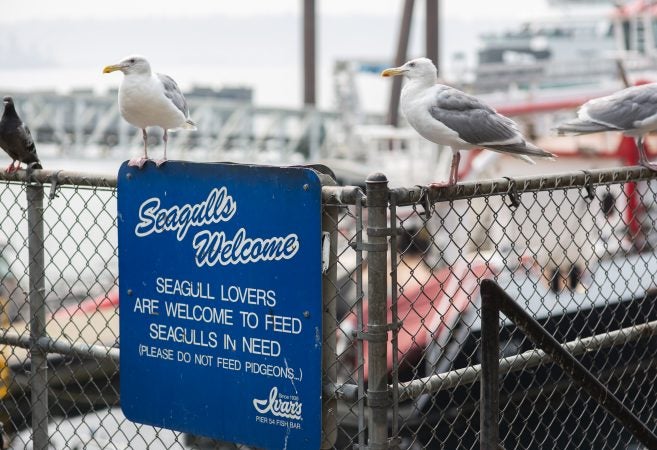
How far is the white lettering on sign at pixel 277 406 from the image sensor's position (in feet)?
10.2

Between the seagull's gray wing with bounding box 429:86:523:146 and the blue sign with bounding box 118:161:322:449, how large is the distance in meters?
1.17

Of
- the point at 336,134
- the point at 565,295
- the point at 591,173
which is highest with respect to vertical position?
the point at 591,173

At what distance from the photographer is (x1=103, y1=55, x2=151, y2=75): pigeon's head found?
4340 mm


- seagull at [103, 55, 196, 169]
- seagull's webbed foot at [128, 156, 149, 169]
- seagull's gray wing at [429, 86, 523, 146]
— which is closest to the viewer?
seagull's webbed foot at [128, 156, 149, 169]

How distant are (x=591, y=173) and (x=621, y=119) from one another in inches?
43.7

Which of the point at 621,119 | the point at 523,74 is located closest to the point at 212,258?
the point at 621,119

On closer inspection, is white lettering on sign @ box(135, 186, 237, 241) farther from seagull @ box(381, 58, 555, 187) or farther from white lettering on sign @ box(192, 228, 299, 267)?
seagull @ box(381, 58, 555, 187)

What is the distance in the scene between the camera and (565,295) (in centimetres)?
701

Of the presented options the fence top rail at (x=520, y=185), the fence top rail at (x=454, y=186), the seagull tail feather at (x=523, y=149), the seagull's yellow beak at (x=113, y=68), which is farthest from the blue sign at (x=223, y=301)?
the seagull tail feather at (x=523, y=149)

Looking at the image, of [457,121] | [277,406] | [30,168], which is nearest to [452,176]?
[457,121]

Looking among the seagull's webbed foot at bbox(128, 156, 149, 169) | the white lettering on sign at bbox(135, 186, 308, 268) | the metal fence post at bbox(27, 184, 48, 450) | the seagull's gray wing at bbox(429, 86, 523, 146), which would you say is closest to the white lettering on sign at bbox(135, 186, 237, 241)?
the white lettering on sign at bbox(135, 186, 308, 268)

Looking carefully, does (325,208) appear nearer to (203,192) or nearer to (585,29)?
(203,192)

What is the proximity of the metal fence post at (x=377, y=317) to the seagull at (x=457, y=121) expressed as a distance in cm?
108

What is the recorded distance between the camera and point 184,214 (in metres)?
3.30
